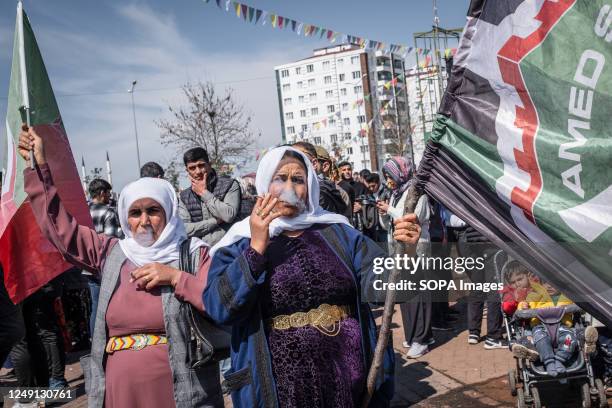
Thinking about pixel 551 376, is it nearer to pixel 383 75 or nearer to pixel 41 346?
pixel 41 346

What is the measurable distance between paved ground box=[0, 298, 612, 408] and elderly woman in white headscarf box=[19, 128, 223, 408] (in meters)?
2.48

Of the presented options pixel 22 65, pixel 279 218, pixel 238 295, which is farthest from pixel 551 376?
pixel 22 65

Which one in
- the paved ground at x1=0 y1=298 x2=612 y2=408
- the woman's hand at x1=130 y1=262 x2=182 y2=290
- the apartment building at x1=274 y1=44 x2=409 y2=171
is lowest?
the paved ground at x1=0 y1=298 x2=612 y2=408

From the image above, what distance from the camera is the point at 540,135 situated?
192 centimetres

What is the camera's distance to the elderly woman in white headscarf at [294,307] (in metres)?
2.42

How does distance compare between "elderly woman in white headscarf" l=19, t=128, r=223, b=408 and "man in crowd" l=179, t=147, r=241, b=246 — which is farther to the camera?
"man in crowd" l=179, t=147, r=241, b=246

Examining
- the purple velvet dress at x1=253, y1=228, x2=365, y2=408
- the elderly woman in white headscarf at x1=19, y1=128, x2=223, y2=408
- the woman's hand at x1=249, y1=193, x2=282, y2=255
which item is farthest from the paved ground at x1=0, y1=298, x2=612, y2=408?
the woman's hand at x1=249, y1=193, x2=282, y2=255

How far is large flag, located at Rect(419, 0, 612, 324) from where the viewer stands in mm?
1786

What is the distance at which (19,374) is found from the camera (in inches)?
212

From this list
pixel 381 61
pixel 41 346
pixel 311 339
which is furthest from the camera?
pixel 381 61

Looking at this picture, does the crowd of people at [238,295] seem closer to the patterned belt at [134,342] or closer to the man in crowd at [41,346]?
the patterned belt at [134,342]

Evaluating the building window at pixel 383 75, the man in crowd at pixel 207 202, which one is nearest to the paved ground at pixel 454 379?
the man in crowd at pixel 207 202

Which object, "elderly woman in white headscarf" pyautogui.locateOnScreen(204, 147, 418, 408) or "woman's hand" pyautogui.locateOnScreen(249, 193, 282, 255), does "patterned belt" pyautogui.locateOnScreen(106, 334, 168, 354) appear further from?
"woman's hand" pyautogui.locateOnScreen(249, 193, 282, 255)

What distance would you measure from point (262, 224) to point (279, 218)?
0.68ft
